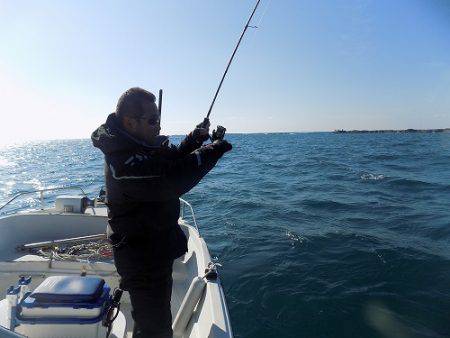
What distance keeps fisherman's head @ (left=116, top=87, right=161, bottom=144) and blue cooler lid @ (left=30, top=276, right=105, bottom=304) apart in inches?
54.9

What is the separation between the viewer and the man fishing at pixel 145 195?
214 cm

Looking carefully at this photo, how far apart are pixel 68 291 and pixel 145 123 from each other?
1.56 meters

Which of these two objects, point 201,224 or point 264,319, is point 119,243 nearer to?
point 264,319

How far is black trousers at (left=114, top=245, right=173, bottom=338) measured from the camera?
2.34 metres

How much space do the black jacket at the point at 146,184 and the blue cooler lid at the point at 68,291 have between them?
2.59 feet

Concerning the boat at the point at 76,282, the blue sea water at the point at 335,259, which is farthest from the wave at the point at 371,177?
the boat at the point at 76,282

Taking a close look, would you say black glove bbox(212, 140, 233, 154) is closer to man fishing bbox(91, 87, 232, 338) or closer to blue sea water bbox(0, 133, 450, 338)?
man fishing bbox(91, 87, 232, 338)

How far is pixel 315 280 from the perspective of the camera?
20.7 ft

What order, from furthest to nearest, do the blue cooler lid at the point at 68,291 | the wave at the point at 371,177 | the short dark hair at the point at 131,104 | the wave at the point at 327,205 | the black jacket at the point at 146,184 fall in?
the wave at the point at 371,177
the wave at the point at 327,205
the blue cooler lid at the point at 68,291
the short dark hair at the point at 131,104
the black jacket at the point at 146,184

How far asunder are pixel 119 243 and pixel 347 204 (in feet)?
34.5

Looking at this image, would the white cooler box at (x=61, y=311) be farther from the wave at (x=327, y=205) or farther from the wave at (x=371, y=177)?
the wave at (x=371, y=177)

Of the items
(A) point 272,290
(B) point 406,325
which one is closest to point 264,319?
(A) point 272,290

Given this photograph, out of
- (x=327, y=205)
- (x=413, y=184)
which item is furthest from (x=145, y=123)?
(x=413, y=184)

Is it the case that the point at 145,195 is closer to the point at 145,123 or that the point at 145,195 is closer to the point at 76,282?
the point at 145,123
